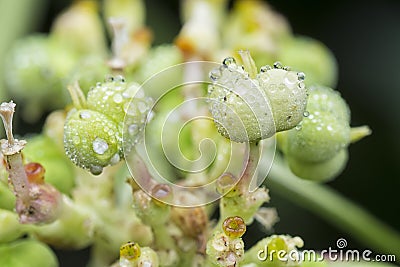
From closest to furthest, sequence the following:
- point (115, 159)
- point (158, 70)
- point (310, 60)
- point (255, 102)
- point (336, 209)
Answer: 1. point (255, 102)
2. point (115, 159)
3. point (158, 70)
4. point (336, 209)
5. point (310, 60)

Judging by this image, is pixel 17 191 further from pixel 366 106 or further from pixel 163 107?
pixel 366 106

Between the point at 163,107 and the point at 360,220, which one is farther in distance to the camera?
the point at 360,220

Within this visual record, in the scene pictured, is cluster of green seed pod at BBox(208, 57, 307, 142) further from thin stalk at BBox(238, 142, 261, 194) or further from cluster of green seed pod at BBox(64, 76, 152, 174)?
cluster of green seed pod at BBox(64, 76, 152, 174)

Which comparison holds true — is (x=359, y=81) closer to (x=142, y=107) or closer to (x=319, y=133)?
(x=319, y=133)

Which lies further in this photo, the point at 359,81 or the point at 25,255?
the point at 359,81

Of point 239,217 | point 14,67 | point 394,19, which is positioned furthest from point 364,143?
point 239,217

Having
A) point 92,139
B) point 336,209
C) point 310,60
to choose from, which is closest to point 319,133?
point 92,139

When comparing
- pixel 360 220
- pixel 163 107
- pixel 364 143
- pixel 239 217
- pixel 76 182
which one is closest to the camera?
pixel 239 217
